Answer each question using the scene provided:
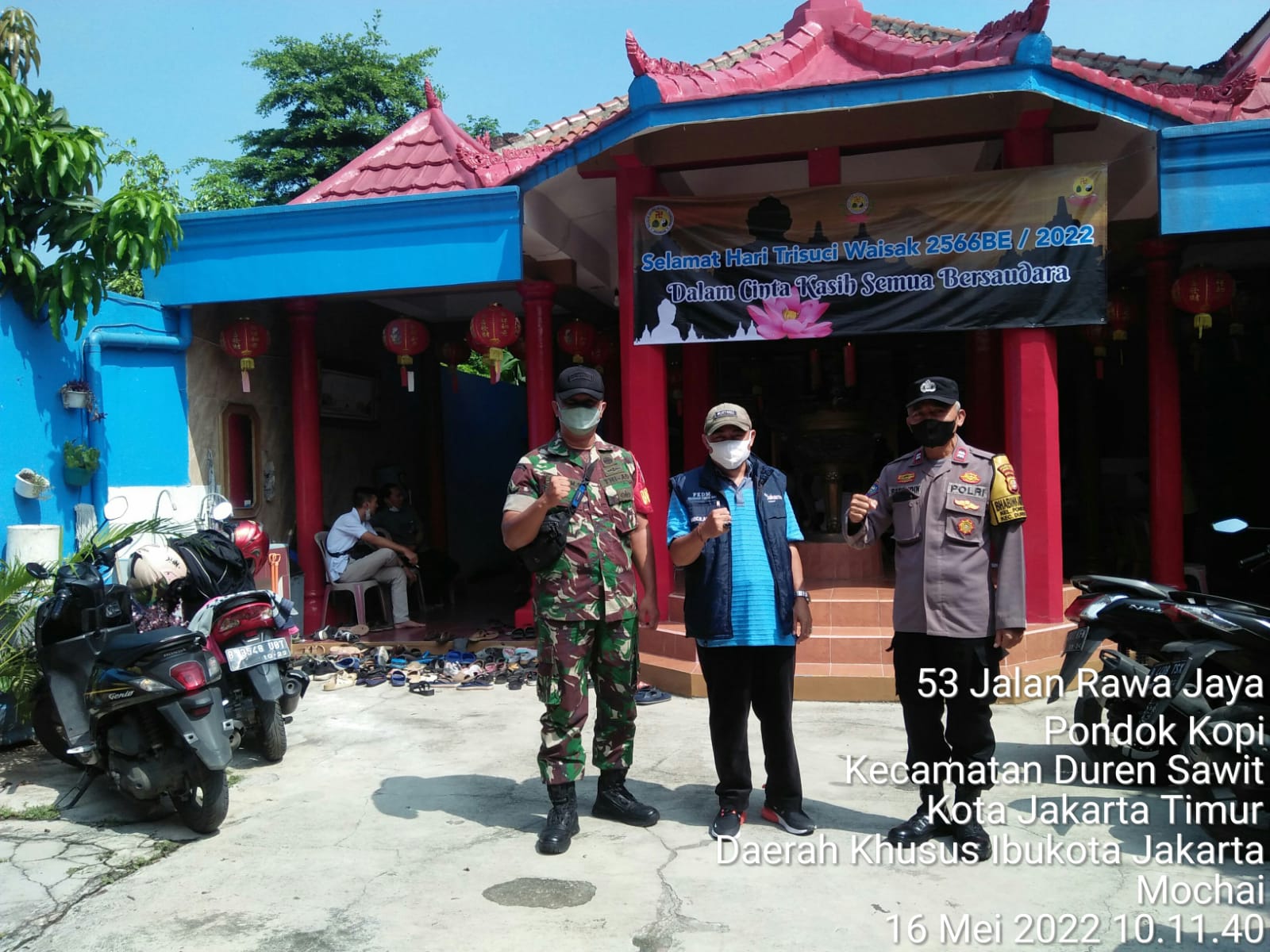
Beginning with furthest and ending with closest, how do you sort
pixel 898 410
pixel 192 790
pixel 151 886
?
pixel 898 410, pixel 192 790, pixel 151 886

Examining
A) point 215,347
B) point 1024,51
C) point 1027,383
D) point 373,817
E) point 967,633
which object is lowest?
point 373,817

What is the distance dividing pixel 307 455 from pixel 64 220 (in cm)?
288

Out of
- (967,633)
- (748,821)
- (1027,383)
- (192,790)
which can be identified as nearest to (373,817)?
(192,790)

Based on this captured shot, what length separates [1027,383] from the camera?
6.24 meters

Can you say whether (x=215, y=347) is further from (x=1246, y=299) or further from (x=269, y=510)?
(x=1246, y=299)

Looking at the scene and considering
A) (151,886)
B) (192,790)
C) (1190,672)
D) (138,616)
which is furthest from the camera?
(138,616)

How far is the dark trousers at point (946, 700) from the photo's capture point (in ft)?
11.6

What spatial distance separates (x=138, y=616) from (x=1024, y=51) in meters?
5.71

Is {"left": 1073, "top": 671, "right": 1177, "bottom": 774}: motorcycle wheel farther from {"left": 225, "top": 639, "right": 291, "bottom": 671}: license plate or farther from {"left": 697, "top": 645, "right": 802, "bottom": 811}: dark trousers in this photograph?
{"left": 225, "top": 639, "right": 291, "bottom": 671}: license plate

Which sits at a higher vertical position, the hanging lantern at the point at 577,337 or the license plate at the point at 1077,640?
the hanging lantern at the point at 577,337

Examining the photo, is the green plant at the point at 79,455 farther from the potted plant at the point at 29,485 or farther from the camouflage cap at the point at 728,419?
the camouflage cap at the point at 728,419

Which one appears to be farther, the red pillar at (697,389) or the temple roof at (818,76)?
the red pillar at (697,389)

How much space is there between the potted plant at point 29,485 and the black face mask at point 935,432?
19.8ft

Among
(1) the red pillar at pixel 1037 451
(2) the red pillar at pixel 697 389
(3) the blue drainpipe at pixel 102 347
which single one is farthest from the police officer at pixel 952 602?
(3) the blue drainpipe at pixel 102 347
